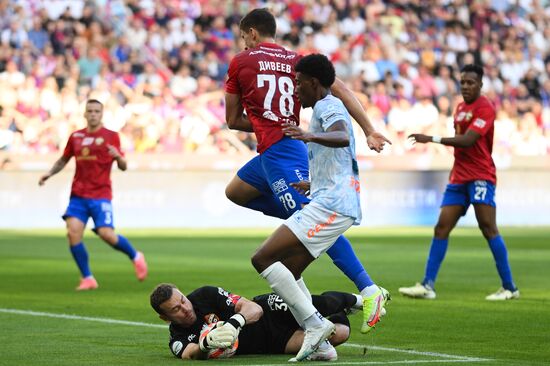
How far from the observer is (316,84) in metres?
8.22

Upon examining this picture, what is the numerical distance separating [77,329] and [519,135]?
21.9 metres

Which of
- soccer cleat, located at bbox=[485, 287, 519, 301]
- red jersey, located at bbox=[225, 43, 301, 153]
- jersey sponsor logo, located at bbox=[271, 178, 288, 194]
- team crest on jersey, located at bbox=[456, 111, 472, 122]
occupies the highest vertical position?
red jersey, located at bbox=[225, 43, 301, 153]

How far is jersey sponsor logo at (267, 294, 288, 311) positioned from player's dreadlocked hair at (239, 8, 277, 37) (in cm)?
231

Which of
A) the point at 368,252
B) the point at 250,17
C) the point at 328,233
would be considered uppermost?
the point at 250,17

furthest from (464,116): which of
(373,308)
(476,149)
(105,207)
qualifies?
(373,308)

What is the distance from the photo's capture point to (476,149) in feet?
44.2

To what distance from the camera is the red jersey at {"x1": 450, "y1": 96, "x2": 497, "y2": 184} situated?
13.4 metres

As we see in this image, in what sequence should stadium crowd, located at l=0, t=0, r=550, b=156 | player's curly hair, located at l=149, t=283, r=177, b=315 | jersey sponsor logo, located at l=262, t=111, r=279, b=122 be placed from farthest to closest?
1. stadium crowd, located at l=0, t=0, r=550, b=156
2. jersey sponsor logo, located at l=262, t=111, r=279, b=122
3. player's curly hair, located at l=149, t=283, r=177, b=315

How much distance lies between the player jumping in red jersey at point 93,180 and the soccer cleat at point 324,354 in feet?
23.5

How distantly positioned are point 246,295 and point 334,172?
538 centimetres

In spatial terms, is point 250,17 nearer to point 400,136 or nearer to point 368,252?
point 368,252

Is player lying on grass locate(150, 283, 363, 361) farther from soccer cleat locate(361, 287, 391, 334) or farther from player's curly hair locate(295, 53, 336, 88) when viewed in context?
player's curly hair locate(295, 53, 336, 88)

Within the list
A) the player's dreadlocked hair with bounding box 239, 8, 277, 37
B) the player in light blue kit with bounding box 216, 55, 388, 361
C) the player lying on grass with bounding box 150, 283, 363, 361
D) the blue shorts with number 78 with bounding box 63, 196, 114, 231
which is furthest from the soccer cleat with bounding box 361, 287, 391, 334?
the blue shorts with number 78 with bounding box 63, 196, 114, 231

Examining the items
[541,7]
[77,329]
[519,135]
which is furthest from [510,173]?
[77,329]
